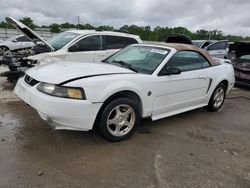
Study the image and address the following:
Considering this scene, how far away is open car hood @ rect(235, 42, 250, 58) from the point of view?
914 centimetres

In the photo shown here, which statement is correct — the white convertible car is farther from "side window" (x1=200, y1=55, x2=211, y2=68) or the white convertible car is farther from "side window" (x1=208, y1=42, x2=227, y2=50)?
"side window" (x1=208, y1=42, x2=227, y2=50)

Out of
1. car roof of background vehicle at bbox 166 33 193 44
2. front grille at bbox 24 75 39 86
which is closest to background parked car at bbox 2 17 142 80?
car roof of background vehicle at bbox 166 33 193 44

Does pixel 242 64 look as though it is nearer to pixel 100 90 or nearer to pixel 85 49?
pixel 85 49

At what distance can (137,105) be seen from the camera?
3918 millimetres

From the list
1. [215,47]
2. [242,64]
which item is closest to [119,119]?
[242,64]

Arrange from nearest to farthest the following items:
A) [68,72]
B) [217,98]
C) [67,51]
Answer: [68,72], [217,98], [67,51]

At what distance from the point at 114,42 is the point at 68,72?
4582 mm

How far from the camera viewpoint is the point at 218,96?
18.7 feet

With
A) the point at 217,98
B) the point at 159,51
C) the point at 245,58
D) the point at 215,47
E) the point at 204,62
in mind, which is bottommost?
the point at 217,98

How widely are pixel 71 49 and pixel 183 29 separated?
25.0 meters

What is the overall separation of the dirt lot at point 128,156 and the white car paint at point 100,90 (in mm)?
378

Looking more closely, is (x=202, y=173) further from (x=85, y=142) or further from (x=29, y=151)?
(x=29, y=151)

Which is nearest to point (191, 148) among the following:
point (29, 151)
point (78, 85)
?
point (78, 85)

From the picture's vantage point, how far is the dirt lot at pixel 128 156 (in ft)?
9.60
